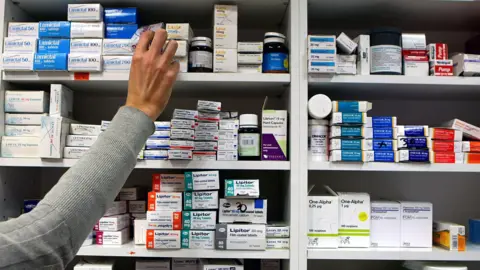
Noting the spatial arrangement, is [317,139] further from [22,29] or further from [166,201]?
[22,29]

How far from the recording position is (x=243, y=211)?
1350 millimetres

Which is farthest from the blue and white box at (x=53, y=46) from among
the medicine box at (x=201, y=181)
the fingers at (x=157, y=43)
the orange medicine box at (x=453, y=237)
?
the orange medicine box at (x=453, y=237)

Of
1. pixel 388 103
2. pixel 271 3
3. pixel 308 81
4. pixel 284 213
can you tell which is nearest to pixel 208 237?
pixel 284 213

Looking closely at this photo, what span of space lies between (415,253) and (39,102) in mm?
1420

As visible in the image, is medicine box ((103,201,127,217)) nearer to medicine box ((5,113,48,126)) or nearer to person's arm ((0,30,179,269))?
medicine box ((5,113,48,126))

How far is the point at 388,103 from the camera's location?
68.8 inches

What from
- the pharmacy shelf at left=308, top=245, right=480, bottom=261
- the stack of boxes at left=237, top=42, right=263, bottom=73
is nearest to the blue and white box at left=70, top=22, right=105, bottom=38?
the stack of boxes at left=237, top=42, right=263, bottom=73

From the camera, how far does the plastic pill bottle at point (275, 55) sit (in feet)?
4.58

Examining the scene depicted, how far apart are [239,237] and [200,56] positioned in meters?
0.64

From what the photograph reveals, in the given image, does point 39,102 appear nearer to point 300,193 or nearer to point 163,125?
point 163,125

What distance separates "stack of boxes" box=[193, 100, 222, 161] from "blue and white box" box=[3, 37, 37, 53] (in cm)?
62

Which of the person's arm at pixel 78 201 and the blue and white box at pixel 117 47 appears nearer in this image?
the person's arm at pixel 78 201

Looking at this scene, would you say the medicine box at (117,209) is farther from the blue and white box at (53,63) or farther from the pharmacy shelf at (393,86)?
the pharmacy shelf at (393,86)

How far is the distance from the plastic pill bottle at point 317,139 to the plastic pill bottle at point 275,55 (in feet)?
0.73
